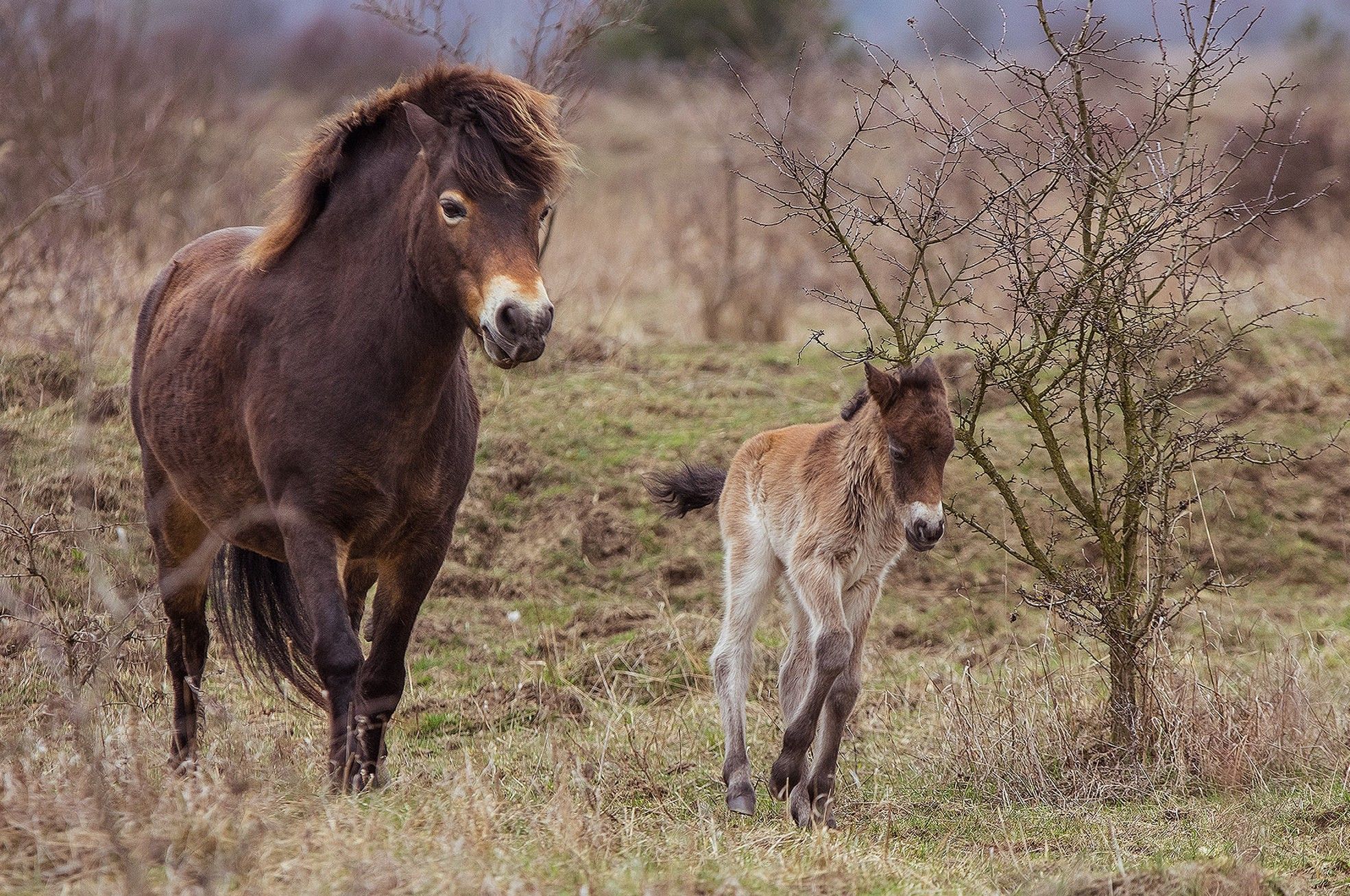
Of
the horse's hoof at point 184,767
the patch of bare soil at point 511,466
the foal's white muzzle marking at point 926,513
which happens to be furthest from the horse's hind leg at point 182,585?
the foal's white muzzle marking at point 926,513

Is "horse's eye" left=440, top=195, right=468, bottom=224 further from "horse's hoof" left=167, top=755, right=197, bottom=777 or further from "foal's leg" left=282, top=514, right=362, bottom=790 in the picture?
"horse's hoof" left=167, top=755, right=197, bottom=777

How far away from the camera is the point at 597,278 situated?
13.8 meters

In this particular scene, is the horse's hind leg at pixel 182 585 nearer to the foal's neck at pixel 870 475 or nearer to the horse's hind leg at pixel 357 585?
the horse's hind leg at pixel 357 585

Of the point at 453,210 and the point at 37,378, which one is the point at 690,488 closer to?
the point at 453,210

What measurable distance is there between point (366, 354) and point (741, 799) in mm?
2130

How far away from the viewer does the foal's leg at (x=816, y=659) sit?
16.3 ft

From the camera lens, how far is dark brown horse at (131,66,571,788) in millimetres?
4398

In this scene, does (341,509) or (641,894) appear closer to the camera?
(641,894)

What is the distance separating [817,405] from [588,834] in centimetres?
553

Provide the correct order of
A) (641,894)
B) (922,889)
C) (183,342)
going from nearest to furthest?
(641,894) < (922,889) < (183,342)

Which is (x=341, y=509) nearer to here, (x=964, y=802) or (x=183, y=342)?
(x=183, y=342)

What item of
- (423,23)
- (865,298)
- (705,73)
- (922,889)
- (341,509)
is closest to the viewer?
(922,889)

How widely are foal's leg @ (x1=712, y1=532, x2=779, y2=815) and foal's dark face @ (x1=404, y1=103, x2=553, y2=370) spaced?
1.67m

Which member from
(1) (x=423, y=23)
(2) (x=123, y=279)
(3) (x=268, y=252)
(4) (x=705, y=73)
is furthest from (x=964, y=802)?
(4) (x=705, y=73)
